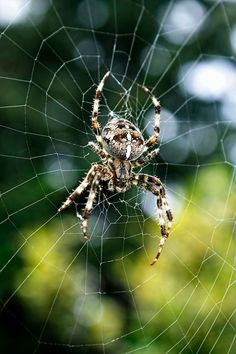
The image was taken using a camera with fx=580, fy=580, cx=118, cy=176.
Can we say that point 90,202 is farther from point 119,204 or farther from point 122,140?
point 119,204

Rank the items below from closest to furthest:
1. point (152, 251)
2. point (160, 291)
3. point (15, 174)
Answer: point (160, 291) → point (152, 251) → point (15, 174)

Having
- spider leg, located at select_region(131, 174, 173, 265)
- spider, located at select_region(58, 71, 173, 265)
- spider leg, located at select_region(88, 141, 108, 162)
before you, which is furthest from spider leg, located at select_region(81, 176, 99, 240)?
spider leg, located at select_region(131, 174, 173, 265)

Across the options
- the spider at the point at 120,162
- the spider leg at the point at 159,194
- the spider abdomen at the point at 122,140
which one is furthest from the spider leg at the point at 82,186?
the spider leg at the point at 159,194

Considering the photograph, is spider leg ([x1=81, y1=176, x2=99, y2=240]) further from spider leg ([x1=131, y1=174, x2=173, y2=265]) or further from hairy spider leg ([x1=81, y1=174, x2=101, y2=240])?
spider leg ([x1=131, y1=174, x2=173, y2=265])

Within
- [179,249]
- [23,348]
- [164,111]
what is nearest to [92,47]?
[164,111]

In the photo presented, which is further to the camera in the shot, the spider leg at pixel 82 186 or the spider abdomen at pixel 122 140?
the spider abdomen at pixel 122 140

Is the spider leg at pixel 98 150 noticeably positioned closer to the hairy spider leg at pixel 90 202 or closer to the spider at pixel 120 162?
the spider at pixel 120 162

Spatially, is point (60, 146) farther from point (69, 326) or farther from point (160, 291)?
point (160, 291)

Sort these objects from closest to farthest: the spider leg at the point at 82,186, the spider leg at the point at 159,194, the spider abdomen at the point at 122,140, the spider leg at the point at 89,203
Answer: the spider leg at the point at 89,203, the spider leg at the point at 82,186, the spider abdomen at the point at 122,140, the spider leg at the point at 159,194
